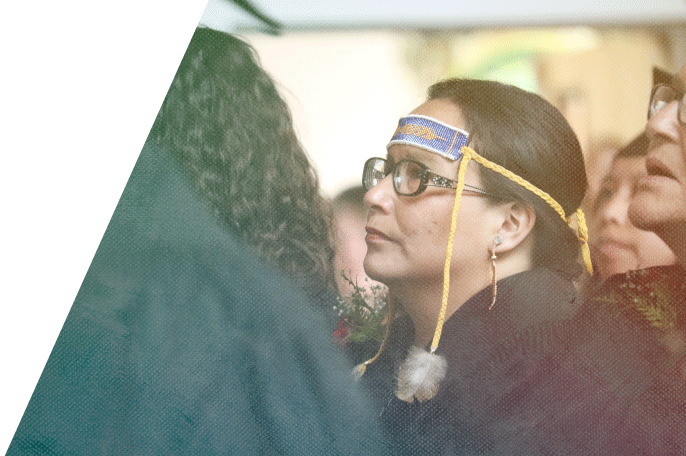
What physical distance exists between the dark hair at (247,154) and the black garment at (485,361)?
0.99 ft

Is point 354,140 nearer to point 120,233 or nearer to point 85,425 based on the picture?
point 120,233

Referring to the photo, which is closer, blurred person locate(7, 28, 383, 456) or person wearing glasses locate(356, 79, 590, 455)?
person wearing glasses locate(356, 79, 590, 455)

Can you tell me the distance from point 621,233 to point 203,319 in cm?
88

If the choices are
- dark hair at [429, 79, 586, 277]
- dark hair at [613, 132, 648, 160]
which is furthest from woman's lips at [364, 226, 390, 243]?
→ dark hair at [613, 132, 648, 160]

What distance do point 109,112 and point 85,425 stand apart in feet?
2.39

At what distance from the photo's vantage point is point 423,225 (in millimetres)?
1105

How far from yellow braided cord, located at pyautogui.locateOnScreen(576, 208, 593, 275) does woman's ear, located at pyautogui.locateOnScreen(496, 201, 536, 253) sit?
0.09m

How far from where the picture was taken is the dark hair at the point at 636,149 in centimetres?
108

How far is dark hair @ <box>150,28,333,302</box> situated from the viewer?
3.98 feet

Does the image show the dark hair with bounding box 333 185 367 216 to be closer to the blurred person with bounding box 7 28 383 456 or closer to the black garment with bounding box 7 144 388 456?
the blurred person with bounding box 7 28 383 456

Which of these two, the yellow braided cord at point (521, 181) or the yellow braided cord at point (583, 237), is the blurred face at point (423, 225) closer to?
the yellow braided cord at point (521, 181)

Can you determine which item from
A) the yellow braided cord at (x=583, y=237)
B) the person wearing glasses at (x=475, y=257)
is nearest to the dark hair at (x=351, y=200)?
the person wearing glasses at (x=475, y=257)

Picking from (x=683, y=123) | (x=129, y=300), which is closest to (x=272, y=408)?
(x=129, y=300)

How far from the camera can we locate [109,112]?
4.44 feet
